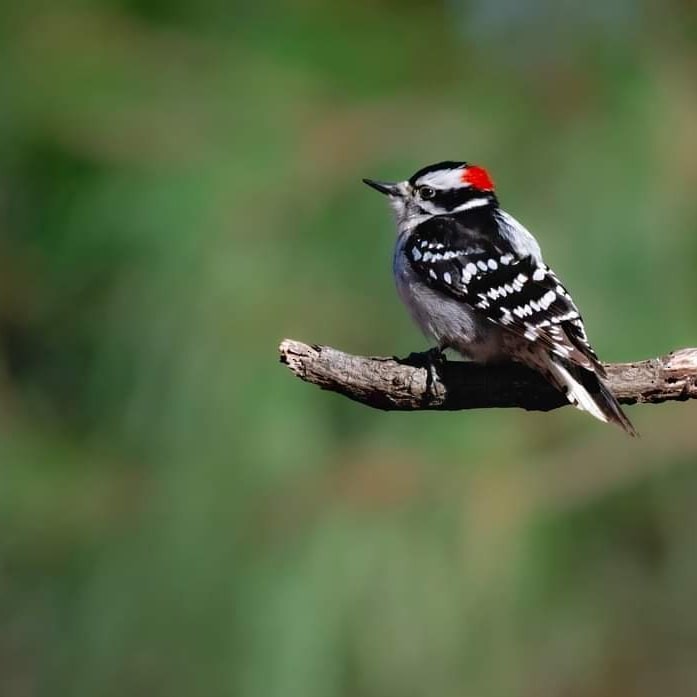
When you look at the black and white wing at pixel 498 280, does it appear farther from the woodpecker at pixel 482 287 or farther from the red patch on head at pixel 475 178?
the red patch on head at pixel 475 178

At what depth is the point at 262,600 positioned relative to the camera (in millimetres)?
5293

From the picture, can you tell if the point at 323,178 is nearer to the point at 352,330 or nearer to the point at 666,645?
the point at 352,330

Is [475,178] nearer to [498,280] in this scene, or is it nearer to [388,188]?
[388,188]

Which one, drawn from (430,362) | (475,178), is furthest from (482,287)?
(475,178)

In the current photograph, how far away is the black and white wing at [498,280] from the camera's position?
139 inches

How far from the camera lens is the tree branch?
301 centimetres

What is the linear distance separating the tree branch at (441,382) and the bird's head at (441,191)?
112 centimetres

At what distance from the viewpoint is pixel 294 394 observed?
5242mm

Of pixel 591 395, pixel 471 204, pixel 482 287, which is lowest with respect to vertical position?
pixel 591 395

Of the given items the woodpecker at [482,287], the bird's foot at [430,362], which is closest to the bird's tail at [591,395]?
the woodpecker at [482,287]

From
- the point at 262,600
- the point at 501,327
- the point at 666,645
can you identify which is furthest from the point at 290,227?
the point at 666,645

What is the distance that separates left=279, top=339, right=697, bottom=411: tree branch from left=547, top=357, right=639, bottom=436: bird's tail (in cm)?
5

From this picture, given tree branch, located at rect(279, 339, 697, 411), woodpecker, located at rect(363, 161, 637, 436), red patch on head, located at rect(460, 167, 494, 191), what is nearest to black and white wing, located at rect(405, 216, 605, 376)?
woodpecker, located at rect(363, 161, 637, 436)

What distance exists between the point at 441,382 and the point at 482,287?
69 centimetres
